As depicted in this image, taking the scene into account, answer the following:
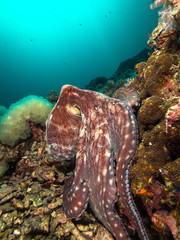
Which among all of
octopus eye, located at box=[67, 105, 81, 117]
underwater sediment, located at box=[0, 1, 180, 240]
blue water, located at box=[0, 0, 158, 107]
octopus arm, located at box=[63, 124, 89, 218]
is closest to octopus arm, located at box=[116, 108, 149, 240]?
underwater sediment, located at box=[0, 1, 180, 240]

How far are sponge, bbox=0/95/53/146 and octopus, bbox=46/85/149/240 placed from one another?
2.13 metres

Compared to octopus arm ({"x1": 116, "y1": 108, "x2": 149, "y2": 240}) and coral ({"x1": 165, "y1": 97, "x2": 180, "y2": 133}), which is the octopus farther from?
coral ({"x1": 165, "y1": 97, "x2": 180, "y2": 133})

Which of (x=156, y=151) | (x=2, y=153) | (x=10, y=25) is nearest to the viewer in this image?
(x=156, y=151)

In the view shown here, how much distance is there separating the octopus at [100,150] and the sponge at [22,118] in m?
2.13

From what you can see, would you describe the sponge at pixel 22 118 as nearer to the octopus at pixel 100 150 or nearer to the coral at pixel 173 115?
the octopus at pixel 100 150

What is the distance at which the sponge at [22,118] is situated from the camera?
4156 mm

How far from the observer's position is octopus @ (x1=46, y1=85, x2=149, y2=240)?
1704 mm

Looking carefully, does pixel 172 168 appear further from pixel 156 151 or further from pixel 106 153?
pixel 106 153

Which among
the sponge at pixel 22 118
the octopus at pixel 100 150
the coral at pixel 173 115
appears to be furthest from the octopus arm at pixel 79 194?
the sponge at pixel 22 118

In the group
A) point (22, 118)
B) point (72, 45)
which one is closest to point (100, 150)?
point (22, 118)

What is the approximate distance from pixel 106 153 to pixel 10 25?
574ft

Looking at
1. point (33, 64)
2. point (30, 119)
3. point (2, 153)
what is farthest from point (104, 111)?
point (33, 64)

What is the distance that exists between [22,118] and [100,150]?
11.6 feet

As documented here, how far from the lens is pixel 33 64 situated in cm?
17600
